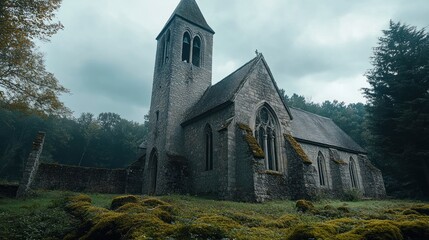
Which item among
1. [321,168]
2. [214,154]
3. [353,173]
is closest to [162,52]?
[214,154]

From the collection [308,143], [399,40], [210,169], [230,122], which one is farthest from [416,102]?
[210,169]

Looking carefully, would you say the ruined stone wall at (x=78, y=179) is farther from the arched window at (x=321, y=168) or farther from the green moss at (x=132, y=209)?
the arched window at (x=321, y=168)

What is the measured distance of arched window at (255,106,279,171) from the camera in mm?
18250

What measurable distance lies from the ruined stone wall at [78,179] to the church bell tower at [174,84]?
8.04 ft

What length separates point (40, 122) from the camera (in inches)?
1909

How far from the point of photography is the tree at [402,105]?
75.7 feet

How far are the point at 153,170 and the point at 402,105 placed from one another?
896 inches

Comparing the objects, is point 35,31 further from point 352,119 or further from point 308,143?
point 352,119

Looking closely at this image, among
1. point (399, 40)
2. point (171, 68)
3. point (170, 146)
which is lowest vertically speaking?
point (170, 146)

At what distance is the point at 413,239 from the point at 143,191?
1960cm

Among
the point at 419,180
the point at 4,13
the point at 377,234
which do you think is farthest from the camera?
the point at 419,180

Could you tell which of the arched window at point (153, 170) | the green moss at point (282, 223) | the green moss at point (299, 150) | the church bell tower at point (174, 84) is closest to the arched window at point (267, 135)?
the green moss at point (299, 150)

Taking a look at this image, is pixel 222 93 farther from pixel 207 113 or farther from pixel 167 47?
pixel 167 47

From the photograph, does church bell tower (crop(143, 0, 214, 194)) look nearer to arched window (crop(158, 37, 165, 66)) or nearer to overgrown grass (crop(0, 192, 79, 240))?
arched window (crop(158, 37, 165, 66))
